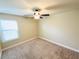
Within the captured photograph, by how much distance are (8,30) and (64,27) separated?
2812mm

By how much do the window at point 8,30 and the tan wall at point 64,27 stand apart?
1.88m

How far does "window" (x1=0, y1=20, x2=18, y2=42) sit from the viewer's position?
3.80 metres

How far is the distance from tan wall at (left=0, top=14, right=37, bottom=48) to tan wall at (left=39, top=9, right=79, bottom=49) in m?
0.83

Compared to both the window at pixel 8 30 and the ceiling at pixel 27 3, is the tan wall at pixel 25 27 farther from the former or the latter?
the ceiling at pixel 27 3

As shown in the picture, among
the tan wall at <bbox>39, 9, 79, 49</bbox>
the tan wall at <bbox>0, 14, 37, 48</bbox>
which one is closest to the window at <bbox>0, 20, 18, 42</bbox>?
the tan wall at <bbox>0, 14, 37, 48</bbox>

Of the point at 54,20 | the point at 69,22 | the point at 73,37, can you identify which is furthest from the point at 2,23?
the point at 73,37

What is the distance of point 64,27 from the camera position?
4.02 metres

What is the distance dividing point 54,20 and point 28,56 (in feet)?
7.93

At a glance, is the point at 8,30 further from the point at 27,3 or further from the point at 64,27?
the point at 64,27

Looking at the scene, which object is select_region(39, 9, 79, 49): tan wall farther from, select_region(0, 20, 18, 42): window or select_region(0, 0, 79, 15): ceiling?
select_region(0, 20, 18, 42): window

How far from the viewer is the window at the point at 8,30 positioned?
3805 millimetres

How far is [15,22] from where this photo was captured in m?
4.38

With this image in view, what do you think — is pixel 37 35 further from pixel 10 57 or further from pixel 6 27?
pixel 10 57

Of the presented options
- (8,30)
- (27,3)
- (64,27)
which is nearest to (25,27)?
(8,30)
